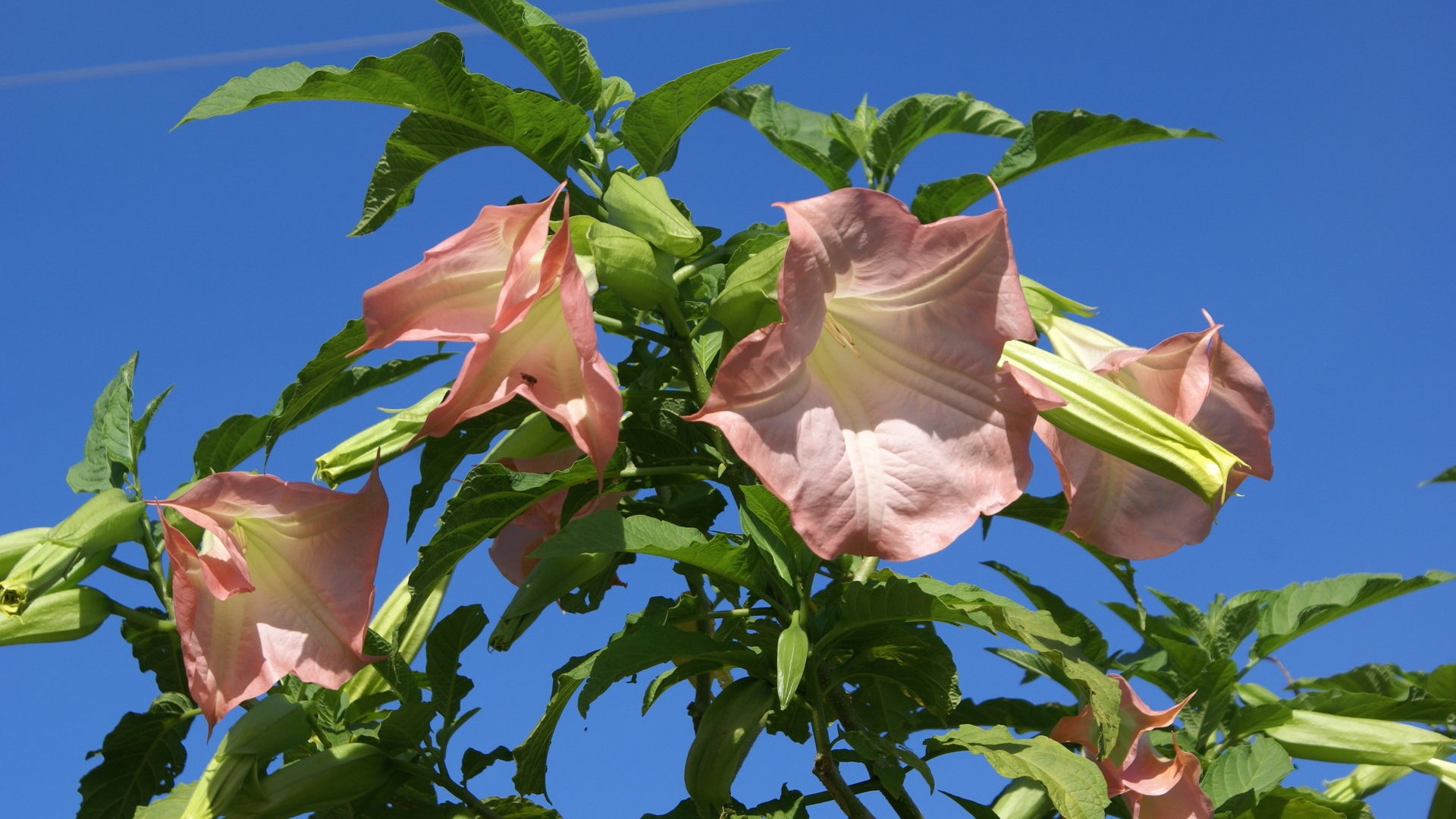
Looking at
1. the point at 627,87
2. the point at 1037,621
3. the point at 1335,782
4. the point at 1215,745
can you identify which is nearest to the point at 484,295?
the point at 627,87

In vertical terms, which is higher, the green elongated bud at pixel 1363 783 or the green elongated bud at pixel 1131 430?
the green elongated bud at pixel 1131 430

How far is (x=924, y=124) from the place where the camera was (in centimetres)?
214

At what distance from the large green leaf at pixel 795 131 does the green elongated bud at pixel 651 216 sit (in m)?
0.64

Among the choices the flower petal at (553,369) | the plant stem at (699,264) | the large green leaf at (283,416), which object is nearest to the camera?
the flower petal at (553,369)

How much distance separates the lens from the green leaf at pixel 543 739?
1.56 meters

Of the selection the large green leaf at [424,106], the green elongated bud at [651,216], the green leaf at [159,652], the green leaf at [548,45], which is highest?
the green leaf at [548,45]

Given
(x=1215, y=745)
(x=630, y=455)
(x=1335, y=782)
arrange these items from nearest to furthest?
(x=630, y=455) → (x=1215, y=745) → (x=1335, y=782)

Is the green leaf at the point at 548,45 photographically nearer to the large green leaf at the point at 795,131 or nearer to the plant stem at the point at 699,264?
the plant stem at the point at 699,264

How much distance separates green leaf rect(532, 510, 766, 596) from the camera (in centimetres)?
146

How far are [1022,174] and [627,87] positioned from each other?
0.64 metres

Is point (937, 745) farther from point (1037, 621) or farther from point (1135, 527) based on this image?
point (1135, 527)

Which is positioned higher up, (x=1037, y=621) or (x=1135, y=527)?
(x=1135, y=527)

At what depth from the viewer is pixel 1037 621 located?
1.57 m

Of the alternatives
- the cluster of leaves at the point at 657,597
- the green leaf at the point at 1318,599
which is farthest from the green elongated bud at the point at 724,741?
the green leaf at the point at 1318,599
